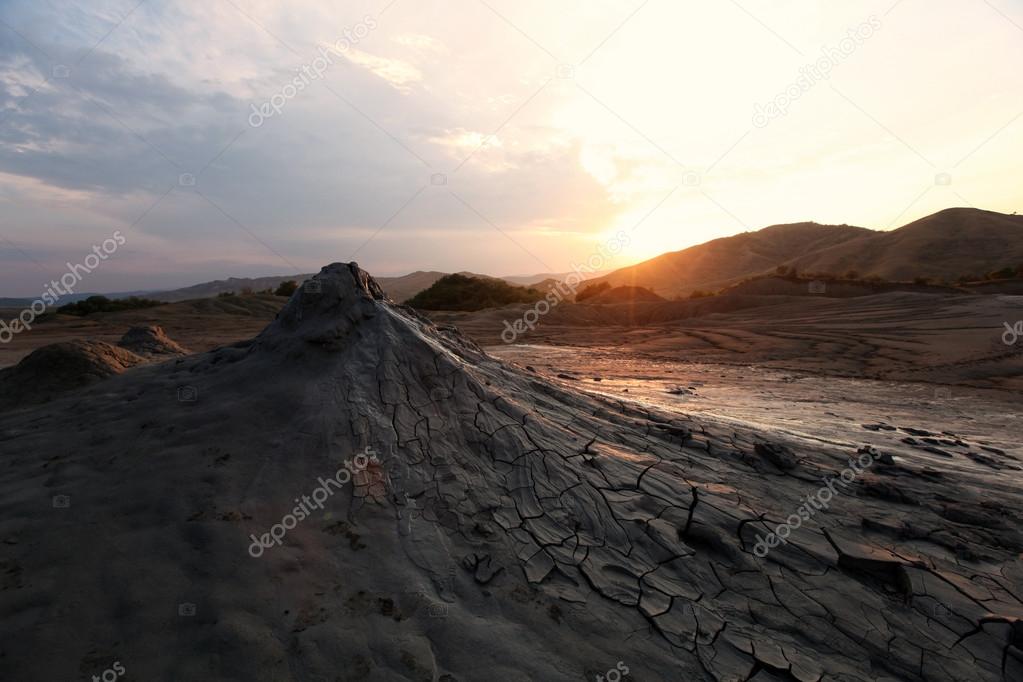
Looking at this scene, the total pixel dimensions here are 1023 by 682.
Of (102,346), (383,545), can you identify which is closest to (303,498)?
(383,545)

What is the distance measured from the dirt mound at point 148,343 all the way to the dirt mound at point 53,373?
76.4 inches

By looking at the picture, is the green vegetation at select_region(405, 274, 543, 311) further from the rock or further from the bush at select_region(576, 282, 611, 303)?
the rock

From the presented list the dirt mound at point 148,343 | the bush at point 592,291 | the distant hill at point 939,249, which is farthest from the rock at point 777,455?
the distant hill at point 939,249

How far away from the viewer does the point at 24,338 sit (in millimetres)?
13727

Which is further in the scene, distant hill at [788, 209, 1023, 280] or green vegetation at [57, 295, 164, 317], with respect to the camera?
distant hill at [788, 209, 1023, 280]

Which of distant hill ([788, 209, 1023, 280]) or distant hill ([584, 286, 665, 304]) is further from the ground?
distant hill ([788, 209, 1023, 280])

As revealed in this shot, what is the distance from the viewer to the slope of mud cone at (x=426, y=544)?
1.95 meters

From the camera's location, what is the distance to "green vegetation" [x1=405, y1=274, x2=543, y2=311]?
1049 inches

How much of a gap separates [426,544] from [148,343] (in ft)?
20.6

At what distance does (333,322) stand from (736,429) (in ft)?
12.1

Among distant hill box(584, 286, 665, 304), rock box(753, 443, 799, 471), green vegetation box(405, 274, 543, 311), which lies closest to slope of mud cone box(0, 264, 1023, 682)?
rock box(753, 443, 799, 471)

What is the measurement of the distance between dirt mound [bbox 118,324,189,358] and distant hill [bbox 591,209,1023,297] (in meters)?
32.3

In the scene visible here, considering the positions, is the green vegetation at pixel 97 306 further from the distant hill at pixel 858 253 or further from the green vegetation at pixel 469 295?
the distant hill at pixel 858 253

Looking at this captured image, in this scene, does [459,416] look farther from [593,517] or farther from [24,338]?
[24,338]
